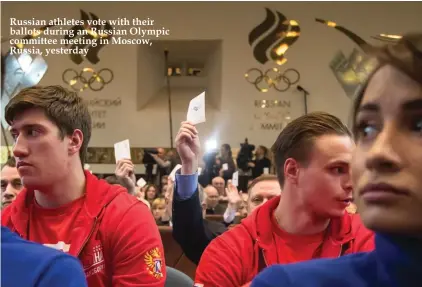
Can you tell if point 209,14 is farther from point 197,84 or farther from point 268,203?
point 268,203

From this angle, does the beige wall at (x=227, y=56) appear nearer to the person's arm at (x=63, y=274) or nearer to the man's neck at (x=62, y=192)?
the man's neck at (x=62, y=192)

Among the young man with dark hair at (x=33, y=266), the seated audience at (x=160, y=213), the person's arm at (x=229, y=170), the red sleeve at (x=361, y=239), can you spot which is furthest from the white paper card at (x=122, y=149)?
the person's arm at (x=229, y=170)

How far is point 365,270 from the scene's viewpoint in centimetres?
87

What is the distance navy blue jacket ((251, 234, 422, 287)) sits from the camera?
0.80 meters

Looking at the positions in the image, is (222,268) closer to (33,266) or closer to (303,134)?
(303,134)

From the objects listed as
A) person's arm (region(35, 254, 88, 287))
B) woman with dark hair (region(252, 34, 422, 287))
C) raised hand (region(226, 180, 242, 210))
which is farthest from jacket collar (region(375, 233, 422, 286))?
raised hand (region(226, 180, 242, 210))

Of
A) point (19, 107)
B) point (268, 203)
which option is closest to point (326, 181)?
point (268, 203)

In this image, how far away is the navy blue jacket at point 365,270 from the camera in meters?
0.80

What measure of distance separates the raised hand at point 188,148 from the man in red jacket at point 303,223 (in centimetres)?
59

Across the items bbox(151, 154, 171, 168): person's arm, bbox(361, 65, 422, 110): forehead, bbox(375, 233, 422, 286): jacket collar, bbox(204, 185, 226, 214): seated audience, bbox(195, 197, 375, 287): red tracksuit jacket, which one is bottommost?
bbox(204, 185, 226, 214): seated audience

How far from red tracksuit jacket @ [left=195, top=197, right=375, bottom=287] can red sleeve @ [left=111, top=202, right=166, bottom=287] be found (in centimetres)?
29

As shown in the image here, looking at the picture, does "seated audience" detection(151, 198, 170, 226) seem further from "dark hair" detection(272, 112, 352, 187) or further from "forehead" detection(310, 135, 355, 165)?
"forehead" detection(310, 135, 355, 165)

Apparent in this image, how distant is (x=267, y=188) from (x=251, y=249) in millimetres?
956

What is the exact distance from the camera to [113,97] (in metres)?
12.2
